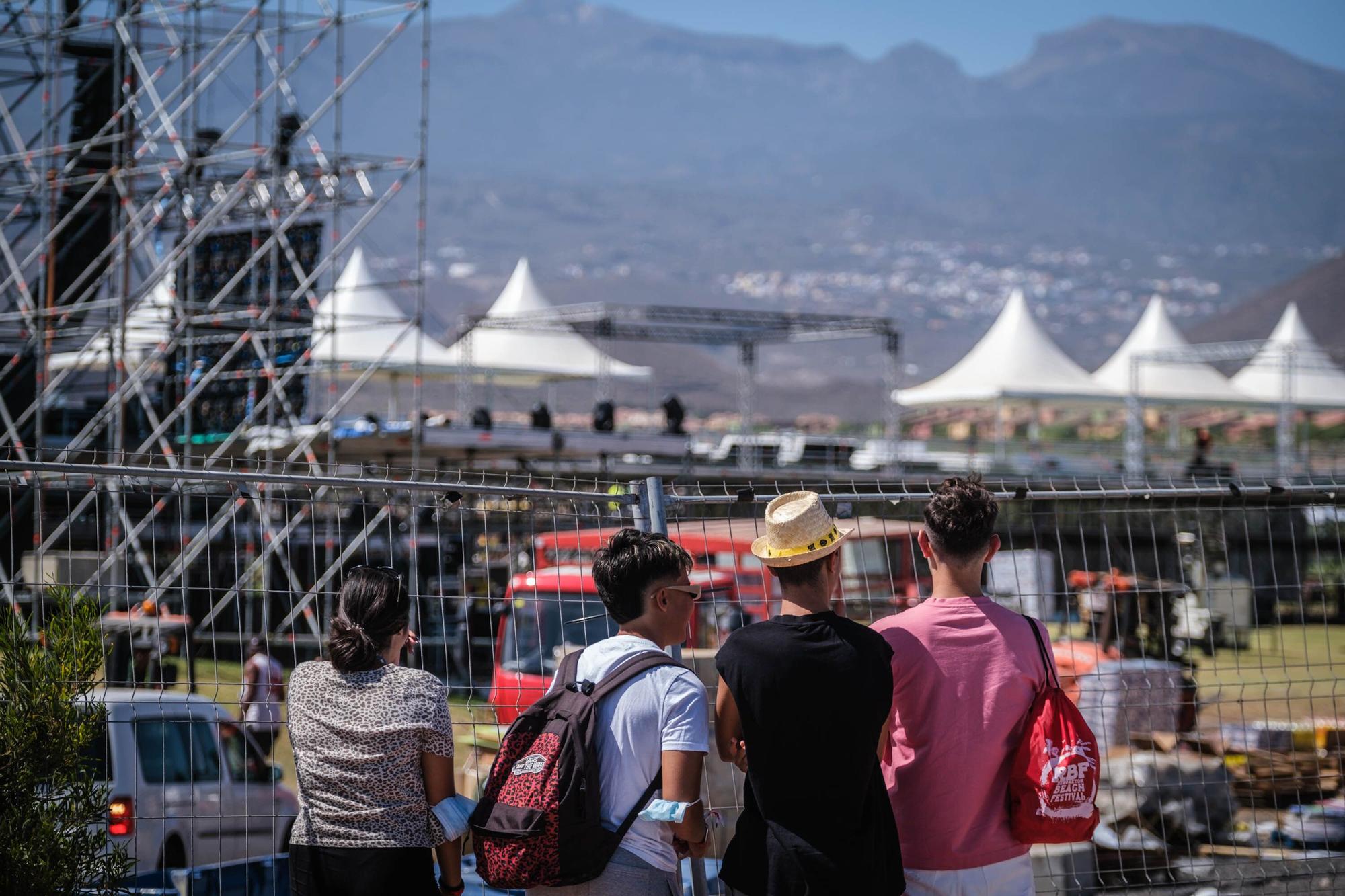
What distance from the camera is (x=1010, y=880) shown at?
3.40m

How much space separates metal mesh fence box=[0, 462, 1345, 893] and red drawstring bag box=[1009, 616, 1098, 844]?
2.05ft

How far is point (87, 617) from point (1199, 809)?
20.8 ft

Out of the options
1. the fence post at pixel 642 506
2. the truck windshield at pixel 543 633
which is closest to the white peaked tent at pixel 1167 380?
the truck windshield at pixel 543 633

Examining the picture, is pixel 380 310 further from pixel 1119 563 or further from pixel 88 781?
pixel 88 781

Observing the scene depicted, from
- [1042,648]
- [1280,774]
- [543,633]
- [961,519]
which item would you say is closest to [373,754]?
[961,519]

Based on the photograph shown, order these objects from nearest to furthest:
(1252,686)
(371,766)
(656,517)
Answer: (371,766) → (656,517) → (1252,686)

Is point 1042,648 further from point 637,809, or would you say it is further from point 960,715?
point 637,809

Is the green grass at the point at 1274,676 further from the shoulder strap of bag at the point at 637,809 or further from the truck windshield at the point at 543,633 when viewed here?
the shoulder strap of bag at the point at 637,809

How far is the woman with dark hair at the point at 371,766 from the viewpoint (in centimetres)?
335

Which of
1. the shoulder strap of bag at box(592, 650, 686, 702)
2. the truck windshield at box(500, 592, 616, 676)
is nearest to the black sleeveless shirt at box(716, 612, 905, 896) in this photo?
the shoulder strap of bag at box(592, 650, 686, 702)

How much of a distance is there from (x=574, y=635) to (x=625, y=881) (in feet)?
24.4

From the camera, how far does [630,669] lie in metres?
3.14

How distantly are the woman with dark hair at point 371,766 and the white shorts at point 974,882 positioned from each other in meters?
1.17

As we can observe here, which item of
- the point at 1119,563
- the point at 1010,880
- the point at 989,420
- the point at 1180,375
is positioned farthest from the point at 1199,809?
the point at 989,420
